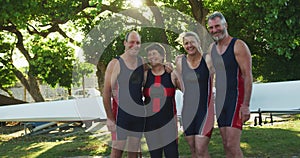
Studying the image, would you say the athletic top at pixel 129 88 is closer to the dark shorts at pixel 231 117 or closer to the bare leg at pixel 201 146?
the bare leg at pixel 201 146

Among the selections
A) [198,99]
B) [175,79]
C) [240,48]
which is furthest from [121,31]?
[240,48]

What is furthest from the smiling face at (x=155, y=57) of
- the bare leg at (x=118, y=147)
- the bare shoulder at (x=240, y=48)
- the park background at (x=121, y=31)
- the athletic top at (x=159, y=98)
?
the park background at (x=121, y=31)

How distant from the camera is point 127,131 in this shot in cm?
365

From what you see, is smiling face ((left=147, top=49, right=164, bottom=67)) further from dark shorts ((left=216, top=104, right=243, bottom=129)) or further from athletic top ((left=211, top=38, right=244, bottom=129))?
dark shorts ((left=216, top=104, right=243, bottom=129))

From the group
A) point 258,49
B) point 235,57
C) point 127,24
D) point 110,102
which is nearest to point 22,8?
point 127,24

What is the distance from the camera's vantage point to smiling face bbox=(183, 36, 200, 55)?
11.6 ft

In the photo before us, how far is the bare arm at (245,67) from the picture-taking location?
338cm

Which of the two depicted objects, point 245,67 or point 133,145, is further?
point 133,145


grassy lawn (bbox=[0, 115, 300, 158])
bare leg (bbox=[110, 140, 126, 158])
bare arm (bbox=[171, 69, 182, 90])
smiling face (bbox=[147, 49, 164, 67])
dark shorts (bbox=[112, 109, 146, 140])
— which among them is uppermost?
smiling face (bbox=[147, 49, 164, 67])

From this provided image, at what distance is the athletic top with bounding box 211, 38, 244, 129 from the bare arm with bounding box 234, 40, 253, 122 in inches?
1.7

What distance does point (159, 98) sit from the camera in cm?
363

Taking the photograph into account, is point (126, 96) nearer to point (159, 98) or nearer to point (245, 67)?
point (159, 98)

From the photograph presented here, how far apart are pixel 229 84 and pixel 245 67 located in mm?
225

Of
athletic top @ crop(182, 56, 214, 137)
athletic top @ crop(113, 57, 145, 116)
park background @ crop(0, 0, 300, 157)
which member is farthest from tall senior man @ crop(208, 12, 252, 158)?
park background @ crop(0, 0, 300, 157)
